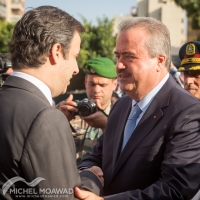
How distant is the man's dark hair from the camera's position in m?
2.02

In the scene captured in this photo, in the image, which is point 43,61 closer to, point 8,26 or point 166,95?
point 166,95

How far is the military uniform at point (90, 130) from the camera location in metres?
3.78

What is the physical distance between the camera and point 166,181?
90.4 inches

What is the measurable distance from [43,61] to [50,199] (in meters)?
0.71

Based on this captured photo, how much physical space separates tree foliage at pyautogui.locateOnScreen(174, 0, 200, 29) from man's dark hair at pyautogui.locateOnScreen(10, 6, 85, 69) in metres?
30.6

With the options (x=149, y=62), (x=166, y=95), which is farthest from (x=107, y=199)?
(x=149, y=62)

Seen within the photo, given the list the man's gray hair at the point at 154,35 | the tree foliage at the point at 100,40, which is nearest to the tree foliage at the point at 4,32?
the tree foliage at the point at 100,40

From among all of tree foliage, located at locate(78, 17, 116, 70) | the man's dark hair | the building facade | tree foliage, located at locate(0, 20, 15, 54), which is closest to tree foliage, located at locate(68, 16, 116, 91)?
tree foliage, located at locate(78, 17, 116, 70)

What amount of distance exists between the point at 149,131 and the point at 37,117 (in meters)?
0.92

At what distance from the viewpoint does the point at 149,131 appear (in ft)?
8.23

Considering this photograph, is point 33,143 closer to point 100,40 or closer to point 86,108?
point 86,108

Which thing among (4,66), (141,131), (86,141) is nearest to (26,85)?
(141,131)

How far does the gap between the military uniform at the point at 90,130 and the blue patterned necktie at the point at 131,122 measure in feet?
3.20

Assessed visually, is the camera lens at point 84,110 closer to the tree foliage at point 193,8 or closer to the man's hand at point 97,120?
the man's hand at point 97,120
